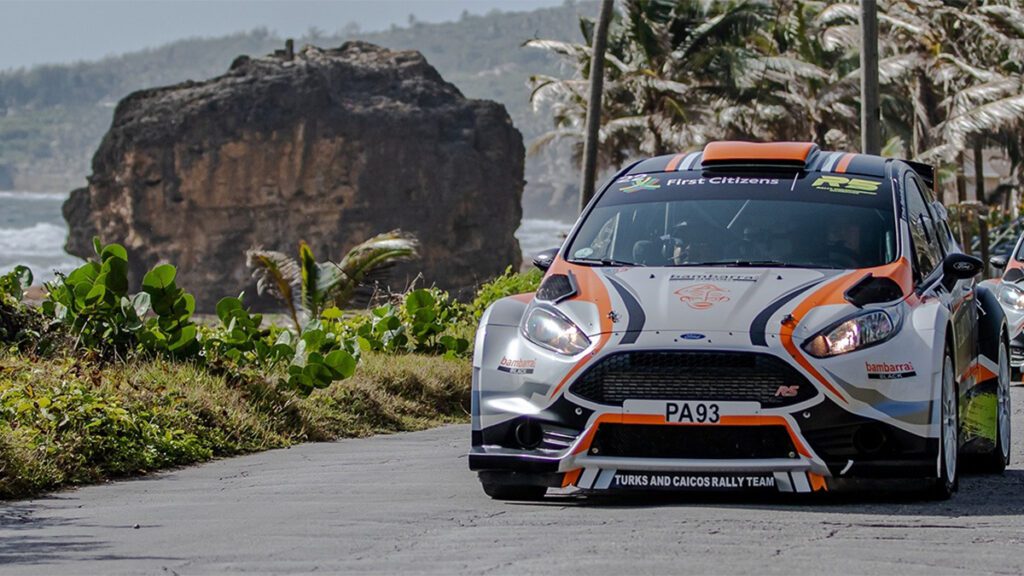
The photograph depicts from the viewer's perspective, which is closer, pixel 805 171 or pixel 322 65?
pixel 805 171

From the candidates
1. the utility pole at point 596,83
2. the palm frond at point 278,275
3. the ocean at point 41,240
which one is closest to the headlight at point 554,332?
the palm frond at point 278,275

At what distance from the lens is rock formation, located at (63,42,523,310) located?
9131 cm

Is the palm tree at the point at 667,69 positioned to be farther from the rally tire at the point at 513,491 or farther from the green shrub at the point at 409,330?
the rally tire at the point at 513,491

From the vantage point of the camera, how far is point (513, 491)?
27.7 feet

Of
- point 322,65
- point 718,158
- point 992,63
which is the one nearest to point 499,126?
point 322,65

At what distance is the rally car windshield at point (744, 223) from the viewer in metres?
8.97

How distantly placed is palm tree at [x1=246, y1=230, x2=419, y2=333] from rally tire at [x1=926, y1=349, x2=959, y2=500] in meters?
12.7

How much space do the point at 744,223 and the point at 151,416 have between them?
4.40 meters

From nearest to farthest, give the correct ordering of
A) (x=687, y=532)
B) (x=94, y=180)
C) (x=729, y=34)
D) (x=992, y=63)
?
(x=687, y=532) → (x=729, y=34) → (x=992, y=63) → (x=94, y=180)

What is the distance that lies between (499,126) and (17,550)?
86954mm

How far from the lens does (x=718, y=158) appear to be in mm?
9578

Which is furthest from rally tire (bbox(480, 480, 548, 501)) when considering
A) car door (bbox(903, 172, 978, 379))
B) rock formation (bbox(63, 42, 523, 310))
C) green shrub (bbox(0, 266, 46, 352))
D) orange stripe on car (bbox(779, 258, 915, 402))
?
rock formation (bbox(63, 42, 523, 310))

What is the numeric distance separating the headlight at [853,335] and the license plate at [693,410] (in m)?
0.42

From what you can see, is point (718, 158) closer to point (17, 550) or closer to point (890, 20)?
point (17, 550)
